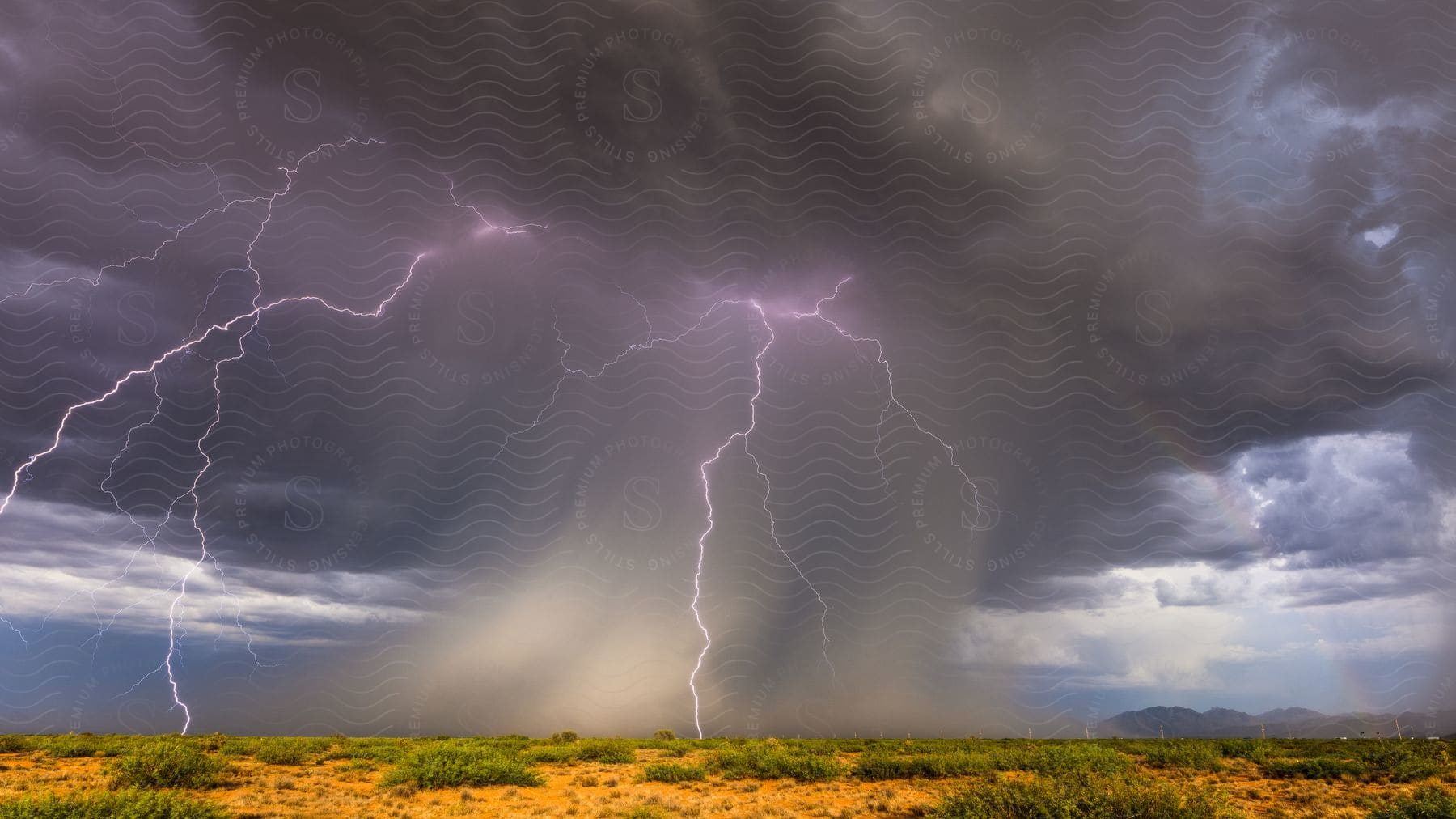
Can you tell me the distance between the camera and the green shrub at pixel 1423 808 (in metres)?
13.1

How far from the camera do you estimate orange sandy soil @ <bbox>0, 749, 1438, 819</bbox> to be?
16.6 metres

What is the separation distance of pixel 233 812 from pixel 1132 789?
19306mm

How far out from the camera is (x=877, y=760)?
22.8 m

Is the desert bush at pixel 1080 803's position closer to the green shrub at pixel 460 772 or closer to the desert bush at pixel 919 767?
the desert bush at pixel 919 767

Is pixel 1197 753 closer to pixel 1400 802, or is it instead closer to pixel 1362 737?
pixel 1400 802

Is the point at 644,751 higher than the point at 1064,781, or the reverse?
the point at 1064,781

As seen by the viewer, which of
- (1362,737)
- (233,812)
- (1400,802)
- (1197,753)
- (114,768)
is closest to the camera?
(1400,802)

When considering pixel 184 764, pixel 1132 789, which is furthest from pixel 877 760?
pixel 184 764

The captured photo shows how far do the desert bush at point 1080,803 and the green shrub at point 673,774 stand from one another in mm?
9323

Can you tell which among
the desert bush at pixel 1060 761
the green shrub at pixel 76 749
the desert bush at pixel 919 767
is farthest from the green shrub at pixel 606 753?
the green shrub at pixel 76 749

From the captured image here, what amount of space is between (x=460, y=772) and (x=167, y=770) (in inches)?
308

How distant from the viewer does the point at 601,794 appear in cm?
1933

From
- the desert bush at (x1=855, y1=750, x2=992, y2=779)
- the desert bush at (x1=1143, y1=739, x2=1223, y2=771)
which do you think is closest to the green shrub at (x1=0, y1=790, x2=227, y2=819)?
the desert bush at (x1=855, y1=750, x2=992, y2=779)

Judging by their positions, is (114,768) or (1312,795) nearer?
(1312,795)
